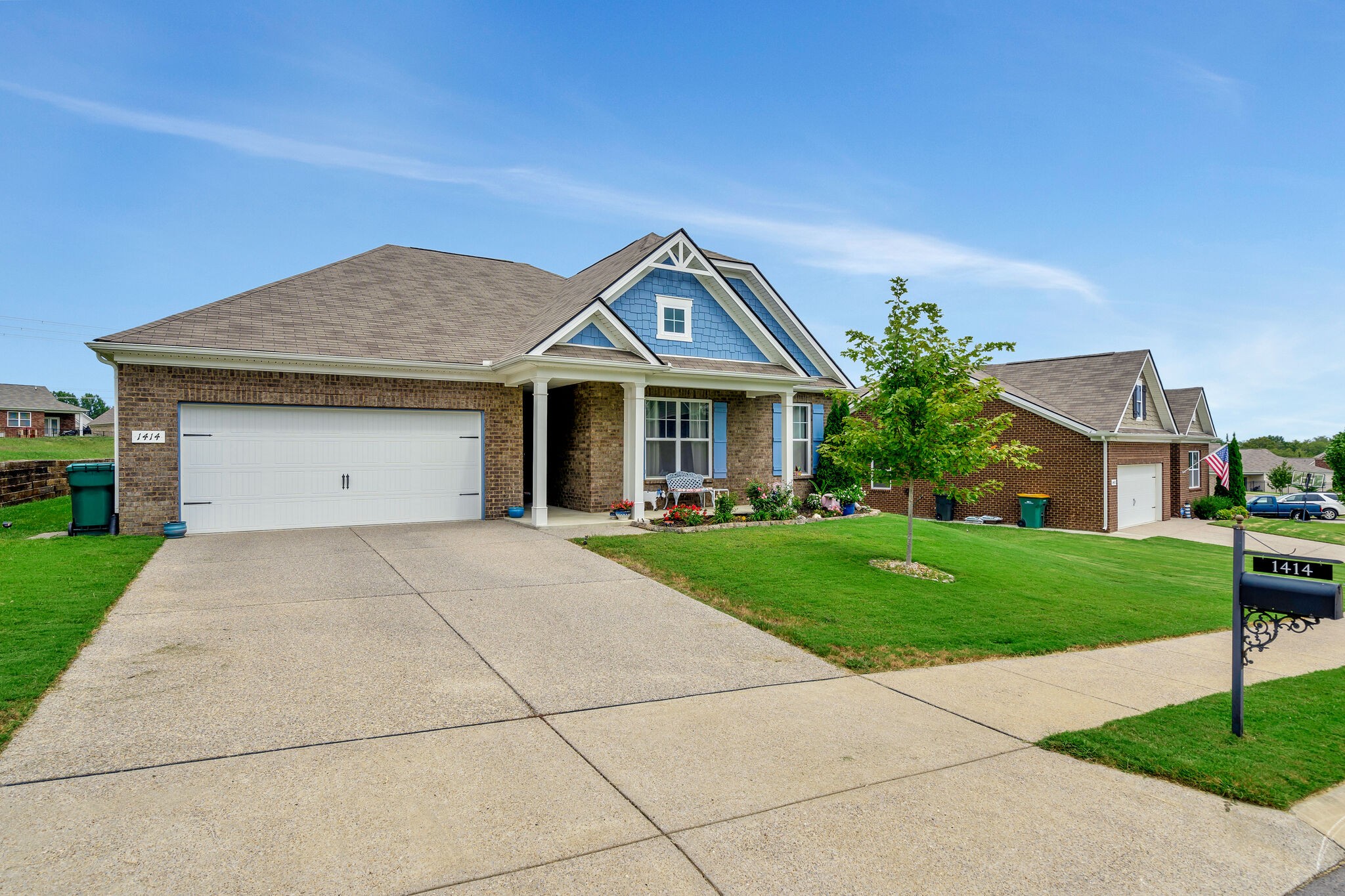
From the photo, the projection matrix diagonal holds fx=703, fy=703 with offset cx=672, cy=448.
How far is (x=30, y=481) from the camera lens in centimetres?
1856

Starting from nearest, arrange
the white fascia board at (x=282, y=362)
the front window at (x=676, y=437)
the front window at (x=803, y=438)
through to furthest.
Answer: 1. the white fascia board at (x=282, y=362)
2. the front window at (x=676, y=437)
3. the front window at (x=803, y=438)

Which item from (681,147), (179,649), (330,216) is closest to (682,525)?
(179,649)

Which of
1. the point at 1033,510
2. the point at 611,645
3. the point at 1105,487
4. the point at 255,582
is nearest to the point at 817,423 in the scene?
the point at 1033,510

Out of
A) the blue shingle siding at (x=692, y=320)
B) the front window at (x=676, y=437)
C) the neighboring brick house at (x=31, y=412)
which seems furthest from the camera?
the neighboring brick house at (x=31, y=412)

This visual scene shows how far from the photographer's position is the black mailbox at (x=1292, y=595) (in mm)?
4707

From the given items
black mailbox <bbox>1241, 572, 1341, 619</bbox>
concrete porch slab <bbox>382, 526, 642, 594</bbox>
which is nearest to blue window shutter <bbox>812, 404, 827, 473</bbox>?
concrete porch slab <bbox>382, 526, 642, 594</bbox>

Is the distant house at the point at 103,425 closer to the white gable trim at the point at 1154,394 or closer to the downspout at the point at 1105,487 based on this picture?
the downspout at the point at 1105,487

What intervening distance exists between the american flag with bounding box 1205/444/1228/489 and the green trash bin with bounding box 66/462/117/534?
27269 mm

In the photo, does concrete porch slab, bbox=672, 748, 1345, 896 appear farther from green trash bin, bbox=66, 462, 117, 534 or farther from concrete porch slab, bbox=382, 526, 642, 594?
green trash bin, bbox=66, 462, 117, 534

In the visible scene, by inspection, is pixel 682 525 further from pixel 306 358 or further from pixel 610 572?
pixel 306 358

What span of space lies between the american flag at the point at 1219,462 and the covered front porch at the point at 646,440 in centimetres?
1197

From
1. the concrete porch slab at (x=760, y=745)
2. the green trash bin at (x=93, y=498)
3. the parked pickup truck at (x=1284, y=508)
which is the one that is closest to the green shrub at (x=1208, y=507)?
the parked pickup truck at (x=1284, y=508)

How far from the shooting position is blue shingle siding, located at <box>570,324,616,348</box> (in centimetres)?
1452

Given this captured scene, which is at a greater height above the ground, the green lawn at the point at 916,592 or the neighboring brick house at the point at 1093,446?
the neighboring brick house at the point at 1093,446
